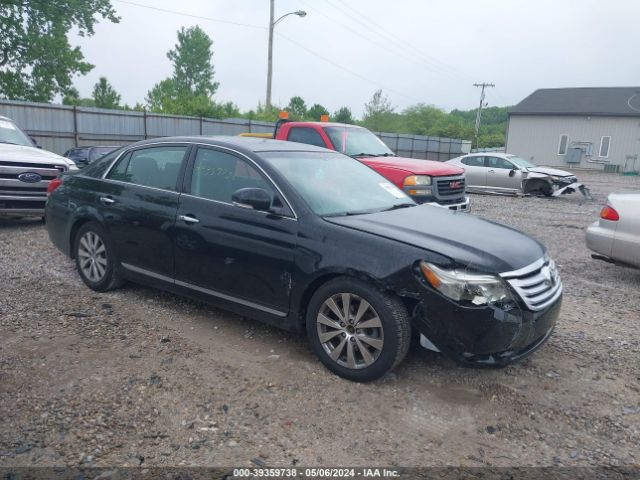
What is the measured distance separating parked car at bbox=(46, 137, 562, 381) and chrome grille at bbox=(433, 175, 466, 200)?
3.75 m

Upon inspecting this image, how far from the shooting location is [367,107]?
60.0 m

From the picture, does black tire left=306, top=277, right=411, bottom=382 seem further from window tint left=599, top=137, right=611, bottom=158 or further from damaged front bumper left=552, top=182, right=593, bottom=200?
window tint left=599, top=137, right=611, bottom=158

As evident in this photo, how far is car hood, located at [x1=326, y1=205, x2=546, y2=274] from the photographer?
3.46 metres

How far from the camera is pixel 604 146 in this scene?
40656mm

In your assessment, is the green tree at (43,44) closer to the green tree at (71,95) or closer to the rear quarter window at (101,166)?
the green tree at (71,95)

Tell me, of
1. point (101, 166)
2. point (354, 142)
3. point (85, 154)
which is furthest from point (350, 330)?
point (85, 154)

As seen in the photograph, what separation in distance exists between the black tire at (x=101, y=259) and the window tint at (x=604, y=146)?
43126 mm

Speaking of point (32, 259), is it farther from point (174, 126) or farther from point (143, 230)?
point (174, 126)

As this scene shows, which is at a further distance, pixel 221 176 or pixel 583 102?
pixel 583 102

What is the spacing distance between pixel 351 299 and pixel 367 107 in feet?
193

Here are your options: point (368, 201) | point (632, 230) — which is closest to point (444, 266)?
point (368, 201)

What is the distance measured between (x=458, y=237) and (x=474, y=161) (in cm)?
1519

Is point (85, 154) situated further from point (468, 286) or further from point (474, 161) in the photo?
point (468, 286)

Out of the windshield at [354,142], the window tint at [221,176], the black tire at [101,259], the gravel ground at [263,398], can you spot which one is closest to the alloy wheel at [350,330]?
the gravel ground at [263,398]
